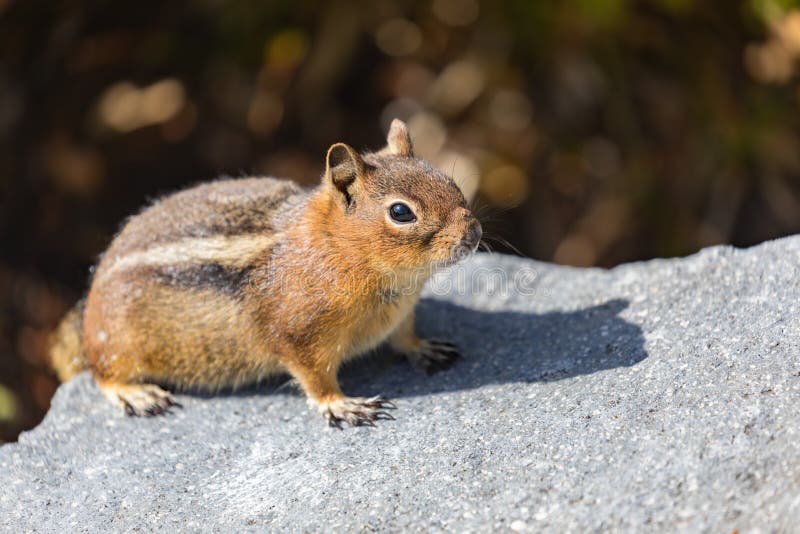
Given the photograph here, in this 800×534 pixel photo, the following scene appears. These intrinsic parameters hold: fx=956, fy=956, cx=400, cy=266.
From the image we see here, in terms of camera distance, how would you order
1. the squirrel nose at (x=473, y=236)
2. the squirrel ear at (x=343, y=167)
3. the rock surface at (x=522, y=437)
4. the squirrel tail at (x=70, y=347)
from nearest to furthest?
the rock surface at (x=522, y=437)
the squirrel nose at (x=473, y=236)
the squirrel ear at (x=343, y=167)
the squirrel tail at (x=70, y=347)

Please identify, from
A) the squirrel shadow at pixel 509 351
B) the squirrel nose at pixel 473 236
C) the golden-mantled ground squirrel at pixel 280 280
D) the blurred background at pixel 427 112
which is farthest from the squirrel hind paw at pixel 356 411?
the blurred background at pixel 427 112

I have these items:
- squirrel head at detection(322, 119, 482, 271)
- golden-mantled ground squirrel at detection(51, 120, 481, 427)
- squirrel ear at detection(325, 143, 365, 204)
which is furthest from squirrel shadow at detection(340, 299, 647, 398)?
squirrel ear at detection(325, 143, 365, 204)

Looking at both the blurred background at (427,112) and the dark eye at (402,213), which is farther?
the blurred background at (427,112)

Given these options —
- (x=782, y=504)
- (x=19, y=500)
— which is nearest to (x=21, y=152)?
(x=19, y=500)

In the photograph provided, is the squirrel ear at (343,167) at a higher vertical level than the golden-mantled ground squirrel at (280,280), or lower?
higher

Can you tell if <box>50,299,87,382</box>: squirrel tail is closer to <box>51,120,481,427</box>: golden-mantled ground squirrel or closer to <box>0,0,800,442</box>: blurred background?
<box>51,120,481,427</box>: golden-mantled ground squirrel

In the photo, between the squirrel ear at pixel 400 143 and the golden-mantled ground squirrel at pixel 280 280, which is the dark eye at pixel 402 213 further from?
the squirrel ear at pixel 400 143

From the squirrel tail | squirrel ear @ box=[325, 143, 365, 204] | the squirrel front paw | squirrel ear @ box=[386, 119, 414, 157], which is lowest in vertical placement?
the squirrel tail
